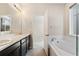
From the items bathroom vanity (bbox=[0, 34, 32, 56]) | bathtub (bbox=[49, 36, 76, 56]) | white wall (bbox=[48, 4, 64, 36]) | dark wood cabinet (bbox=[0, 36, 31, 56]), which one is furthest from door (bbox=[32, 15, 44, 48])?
dark wood cabinet (bbox=[0, 36, 31, 56])

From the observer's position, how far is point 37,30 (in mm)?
5477

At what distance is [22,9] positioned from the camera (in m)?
5.28

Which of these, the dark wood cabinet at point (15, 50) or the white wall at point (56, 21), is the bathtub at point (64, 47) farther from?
the dark wood cabinet at point (15, 50)

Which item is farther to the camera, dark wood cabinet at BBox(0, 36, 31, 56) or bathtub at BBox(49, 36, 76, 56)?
bathtub at BBox(49, 36, 76, 56)

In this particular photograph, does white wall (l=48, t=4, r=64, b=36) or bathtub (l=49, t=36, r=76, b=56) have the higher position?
white wall (l=48, t=4, r=64, b=36)

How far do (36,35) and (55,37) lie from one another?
129 cm

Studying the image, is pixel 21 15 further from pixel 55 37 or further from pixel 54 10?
pixel 55 37

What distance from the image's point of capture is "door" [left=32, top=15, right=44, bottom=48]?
5.29 m

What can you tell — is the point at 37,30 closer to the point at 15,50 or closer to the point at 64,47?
the point at 64,47

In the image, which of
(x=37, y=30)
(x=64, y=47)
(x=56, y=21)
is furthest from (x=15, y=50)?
(x=37, y=30)

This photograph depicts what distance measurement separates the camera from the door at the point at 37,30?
17.4 ft

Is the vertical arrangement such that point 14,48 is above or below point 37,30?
below

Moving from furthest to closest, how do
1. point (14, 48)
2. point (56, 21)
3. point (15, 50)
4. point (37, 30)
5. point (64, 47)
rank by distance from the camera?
point (37, 30)
point (56, 21)
point (64, 47)
point (15, 50)
point (14, 48)

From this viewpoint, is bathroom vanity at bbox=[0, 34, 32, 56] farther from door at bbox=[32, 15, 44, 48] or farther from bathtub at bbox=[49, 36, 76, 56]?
bathtub at bbox=[49, 36, 76, 56]
